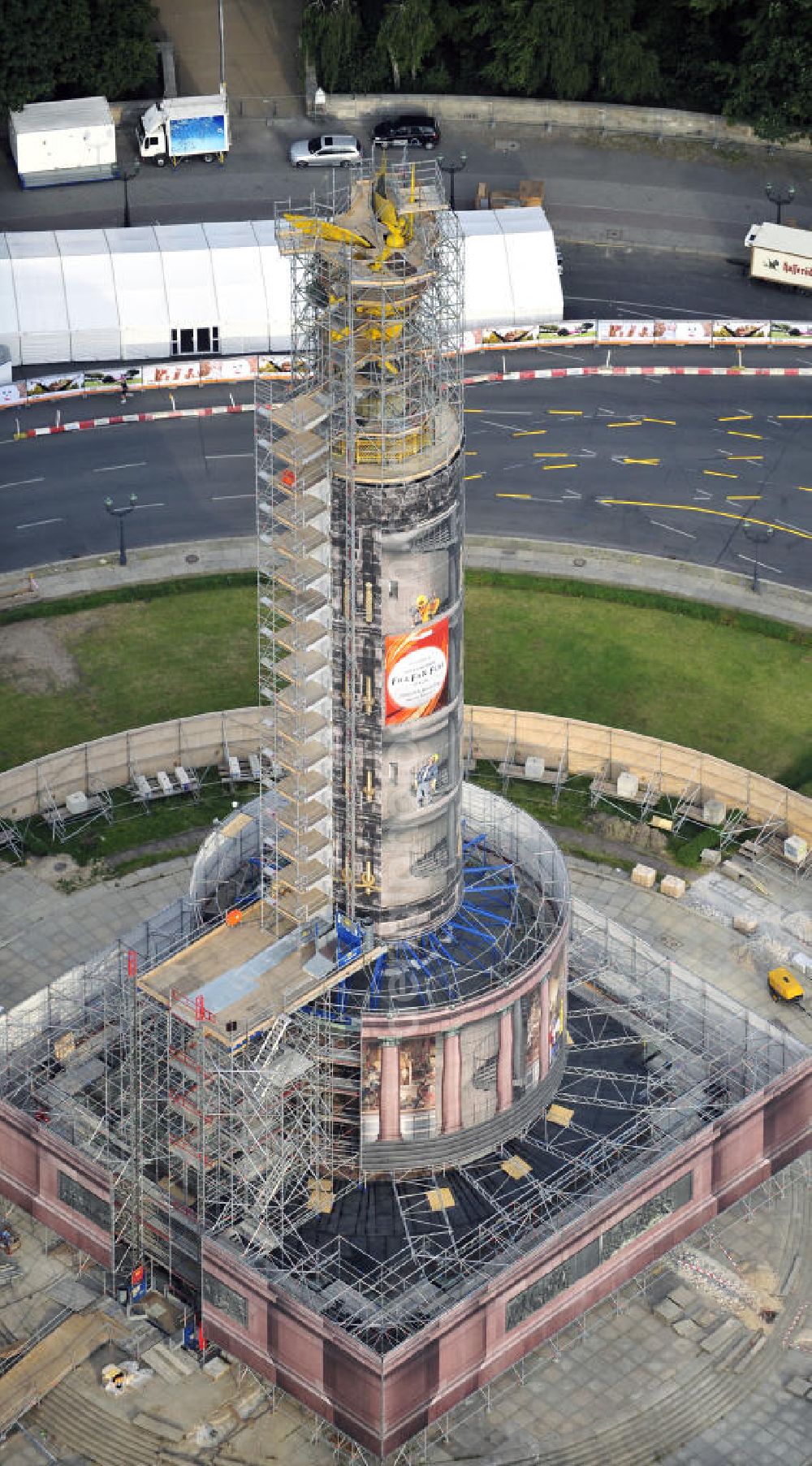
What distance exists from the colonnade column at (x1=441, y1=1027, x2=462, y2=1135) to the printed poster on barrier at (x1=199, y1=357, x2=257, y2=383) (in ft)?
260

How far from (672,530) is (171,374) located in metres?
36.6

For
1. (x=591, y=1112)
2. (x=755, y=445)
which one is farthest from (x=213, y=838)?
(x=755, y=445)

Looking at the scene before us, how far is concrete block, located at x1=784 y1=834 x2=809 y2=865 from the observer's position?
158 metres

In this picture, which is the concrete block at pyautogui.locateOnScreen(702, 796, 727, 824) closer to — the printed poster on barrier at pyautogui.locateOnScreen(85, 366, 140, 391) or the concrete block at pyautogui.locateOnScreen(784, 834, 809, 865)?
the concrete block at pyautogui.locateOnScreen(784, 834, 809, 865)

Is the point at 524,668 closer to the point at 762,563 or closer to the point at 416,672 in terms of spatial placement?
the point at 762,563

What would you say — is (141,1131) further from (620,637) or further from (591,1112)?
(620,637)

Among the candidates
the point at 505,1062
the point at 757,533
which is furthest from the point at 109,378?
the point at 505,1062

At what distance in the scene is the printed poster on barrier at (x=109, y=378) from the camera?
7751 inches

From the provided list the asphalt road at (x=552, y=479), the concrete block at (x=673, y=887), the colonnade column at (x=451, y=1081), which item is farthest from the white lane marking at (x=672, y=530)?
the colonnade column at (x=451, y=1081)

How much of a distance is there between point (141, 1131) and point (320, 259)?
129ft

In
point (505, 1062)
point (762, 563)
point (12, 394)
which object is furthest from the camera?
point (12, 394)

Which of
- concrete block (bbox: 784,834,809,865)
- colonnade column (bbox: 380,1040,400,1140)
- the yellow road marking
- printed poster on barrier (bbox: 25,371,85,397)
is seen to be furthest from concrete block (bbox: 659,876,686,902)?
printed poster on barrier (bbox: 25,371,85,397)

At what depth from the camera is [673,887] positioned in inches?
6166

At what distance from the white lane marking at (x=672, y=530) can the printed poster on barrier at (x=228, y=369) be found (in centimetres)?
3014
